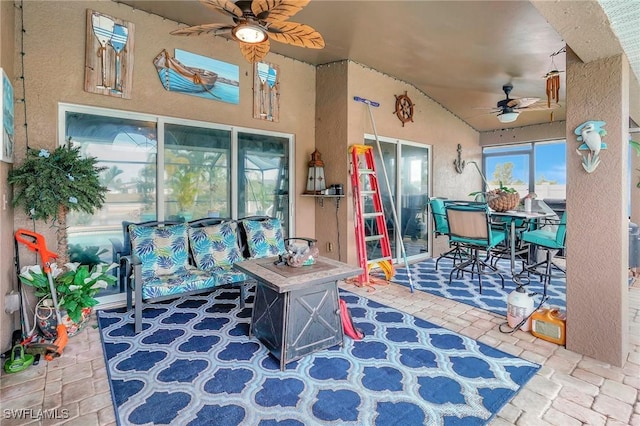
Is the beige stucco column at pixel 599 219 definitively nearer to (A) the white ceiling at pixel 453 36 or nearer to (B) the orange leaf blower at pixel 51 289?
(A) the white ceiling at pixel 453 36

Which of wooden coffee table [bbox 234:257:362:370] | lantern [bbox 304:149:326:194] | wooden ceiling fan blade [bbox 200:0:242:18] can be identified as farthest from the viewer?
lantern [bbox 304:149:326:194]

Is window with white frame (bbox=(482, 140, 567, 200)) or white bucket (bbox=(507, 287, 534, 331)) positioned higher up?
window with white frame (bbox=(482, 140, 567, 200))

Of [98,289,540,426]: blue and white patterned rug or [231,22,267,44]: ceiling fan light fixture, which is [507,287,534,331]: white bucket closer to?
[98,289,540,426]: blue and white patterned rug

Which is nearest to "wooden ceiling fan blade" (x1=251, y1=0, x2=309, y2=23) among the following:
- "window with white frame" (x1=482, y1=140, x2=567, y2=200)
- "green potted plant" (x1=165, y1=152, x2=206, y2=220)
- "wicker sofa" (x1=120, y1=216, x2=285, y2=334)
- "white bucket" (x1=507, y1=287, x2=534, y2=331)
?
"green potted plant" (x1=165, y1=152, x2=206, y2=220)

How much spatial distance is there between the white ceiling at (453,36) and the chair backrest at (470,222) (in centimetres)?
187

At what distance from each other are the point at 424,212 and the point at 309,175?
249 cm

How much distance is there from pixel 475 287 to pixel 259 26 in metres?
3.88

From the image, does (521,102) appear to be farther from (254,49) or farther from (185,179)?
(185,179)

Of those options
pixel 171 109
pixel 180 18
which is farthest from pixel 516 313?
pixel 180 18

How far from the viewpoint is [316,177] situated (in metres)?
4.79

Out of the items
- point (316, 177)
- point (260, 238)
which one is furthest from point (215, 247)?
point (316, 177)

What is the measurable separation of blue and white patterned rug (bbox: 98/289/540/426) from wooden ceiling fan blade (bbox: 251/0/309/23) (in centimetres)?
250

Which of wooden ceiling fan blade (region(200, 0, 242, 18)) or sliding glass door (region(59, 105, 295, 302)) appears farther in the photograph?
sliding glass door (region(59, 105, 295, 302))

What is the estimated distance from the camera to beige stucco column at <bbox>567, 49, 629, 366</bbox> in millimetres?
2326
